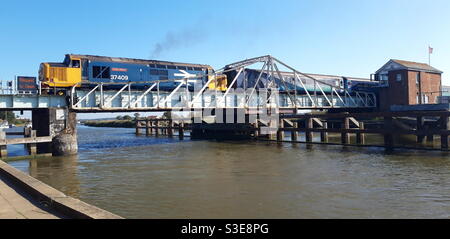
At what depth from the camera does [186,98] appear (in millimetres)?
31797

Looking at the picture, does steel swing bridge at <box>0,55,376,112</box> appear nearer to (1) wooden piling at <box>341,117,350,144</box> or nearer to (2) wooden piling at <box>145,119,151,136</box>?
(1) wooden piling at <box>341,117,350,144</box>

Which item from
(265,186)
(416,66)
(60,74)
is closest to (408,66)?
(416,66)

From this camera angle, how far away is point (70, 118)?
25.4 metres

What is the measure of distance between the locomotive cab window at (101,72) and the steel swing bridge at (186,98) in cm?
87

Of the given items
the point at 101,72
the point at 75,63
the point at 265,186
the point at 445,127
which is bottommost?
the point at 265,186

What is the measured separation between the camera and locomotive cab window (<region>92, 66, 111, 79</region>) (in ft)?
97.0

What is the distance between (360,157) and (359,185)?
8433mm

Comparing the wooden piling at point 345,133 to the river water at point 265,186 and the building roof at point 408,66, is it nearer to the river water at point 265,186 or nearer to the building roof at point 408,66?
the river water at point 265,186

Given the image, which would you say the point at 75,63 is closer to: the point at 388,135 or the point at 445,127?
the point at 388,135

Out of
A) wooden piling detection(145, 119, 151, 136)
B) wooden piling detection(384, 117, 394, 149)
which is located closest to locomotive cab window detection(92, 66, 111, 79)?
wooden piling detection(145, 119, 151, 136)

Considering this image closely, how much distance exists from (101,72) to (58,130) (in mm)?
7543

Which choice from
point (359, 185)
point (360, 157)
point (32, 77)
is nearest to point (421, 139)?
point (360, 157)
